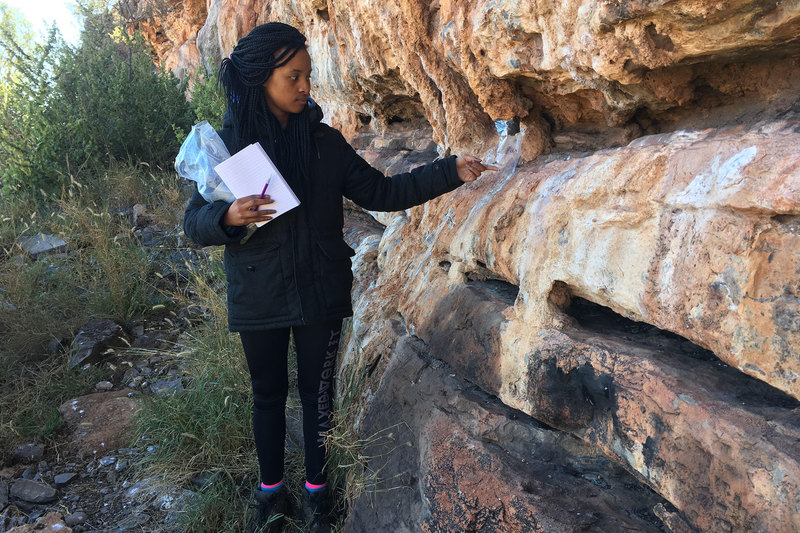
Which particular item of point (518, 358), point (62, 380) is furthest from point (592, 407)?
point (62, 380)

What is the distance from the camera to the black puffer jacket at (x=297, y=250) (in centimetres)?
239

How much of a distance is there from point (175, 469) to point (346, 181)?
1.73 m

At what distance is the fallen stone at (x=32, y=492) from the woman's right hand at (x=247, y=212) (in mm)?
1989

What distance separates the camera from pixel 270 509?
2732 millimetres

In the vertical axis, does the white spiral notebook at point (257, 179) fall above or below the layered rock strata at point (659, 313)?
above

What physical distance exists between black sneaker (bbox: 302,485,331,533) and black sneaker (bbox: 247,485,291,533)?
105 millimetres

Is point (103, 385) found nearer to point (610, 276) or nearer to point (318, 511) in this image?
point (318, 511)

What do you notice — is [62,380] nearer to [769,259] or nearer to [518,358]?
[518,358]

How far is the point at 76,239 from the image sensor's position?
19.2 ft

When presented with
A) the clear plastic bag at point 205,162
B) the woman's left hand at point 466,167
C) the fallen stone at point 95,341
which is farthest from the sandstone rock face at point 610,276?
the fallen stone at point 95,341

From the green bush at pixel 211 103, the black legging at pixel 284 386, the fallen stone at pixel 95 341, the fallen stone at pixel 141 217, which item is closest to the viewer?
the black legging at pixel 284 386

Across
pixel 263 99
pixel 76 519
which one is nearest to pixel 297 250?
pixel 263 99

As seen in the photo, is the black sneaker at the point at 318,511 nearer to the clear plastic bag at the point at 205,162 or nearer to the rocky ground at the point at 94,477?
the rocky ground at the point at 94,477

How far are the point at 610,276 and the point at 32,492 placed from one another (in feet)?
10.1
